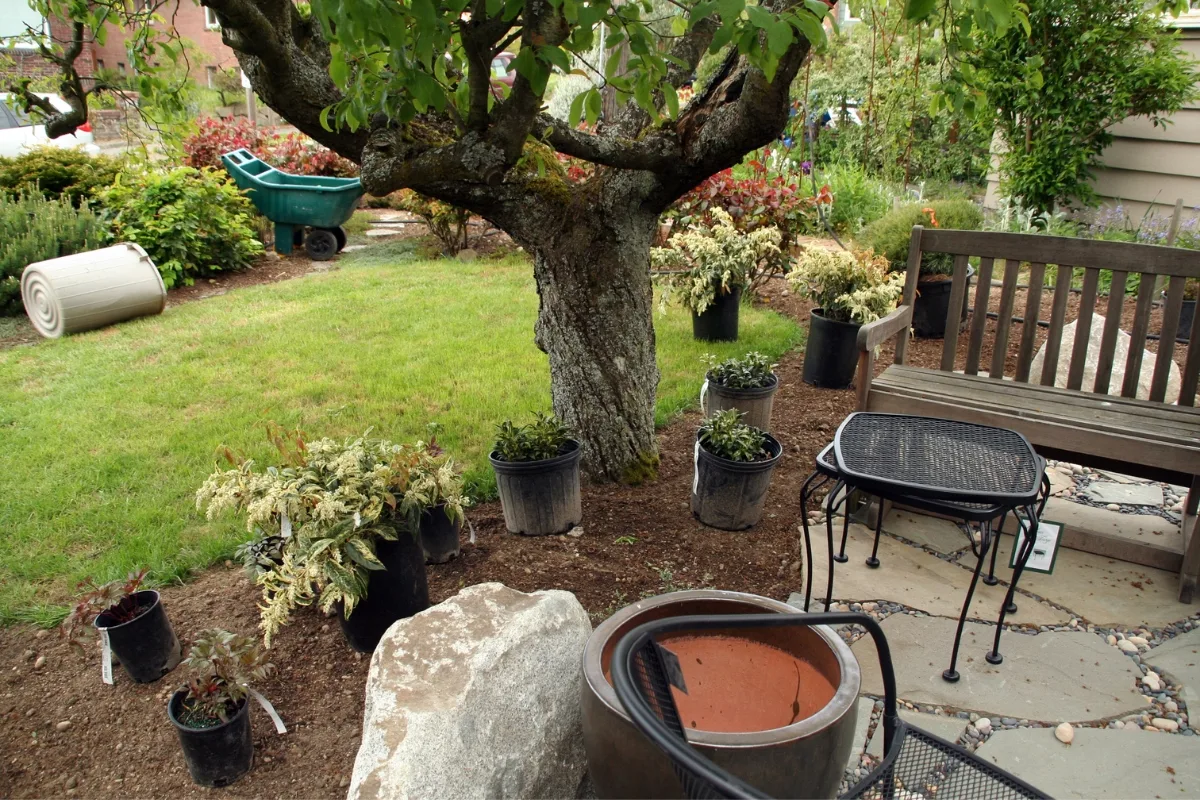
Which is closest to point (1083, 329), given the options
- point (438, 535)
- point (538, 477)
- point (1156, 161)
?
point (538, 477)

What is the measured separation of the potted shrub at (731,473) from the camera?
10.5 feet

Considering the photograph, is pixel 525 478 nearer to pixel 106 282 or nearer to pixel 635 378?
pixel 635 378

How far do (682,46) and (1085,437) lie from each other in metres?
2.19

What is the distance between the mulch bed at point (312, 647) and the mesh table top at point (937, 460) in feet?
2.28

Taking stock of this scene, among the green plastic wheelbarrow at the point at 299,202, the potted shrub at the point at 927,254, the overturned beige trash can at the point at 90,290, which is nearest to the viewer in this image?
the potted shrub at the point at 927,254

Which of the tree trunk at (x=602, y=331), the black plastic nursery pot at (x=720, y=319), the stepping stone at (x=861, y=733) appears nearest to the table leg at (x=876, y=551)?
the stepping stone at (x=861, y=733)

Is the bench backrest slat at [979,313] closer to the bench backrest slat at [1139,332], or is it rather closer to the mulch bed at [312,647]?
the bench backrest slat at [1139,332]

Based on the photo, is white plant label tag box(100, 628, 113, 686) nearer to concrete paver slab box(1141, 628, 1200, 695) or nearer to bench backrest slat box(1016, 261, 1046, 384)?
concrete paver slab box(1141, 628, 1200, 695)

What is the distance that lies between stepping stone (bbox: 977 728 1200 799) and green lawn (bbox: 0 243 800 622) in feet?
7.59

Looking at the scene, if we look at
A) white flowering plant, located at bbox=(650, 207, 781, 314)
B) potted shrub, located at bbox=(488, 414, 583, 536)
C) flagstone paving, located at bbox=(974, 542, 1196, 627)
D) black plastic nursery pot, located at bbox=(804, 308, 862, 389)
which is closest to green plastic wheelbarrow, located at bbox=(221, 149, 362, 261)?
white flowering plant, located at bbox=(650, 207, 781, 314)

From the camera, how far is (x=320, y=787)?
2.11m

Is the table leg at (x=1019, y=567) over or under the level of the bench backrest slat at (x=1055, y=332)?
under

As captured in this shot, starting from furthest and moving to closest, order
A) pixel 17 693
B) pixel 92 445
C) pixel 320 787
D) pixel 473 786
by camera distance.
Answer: pixel 92 445
pixel 17 693
pixel 320 787
pixel 473 786

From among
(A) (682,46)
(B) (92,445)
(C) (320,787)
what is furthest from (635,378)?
(B) (92,445)
